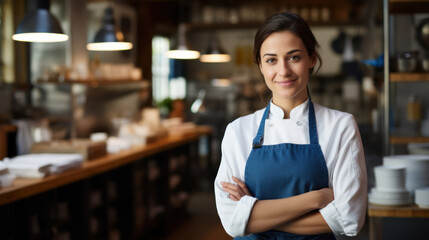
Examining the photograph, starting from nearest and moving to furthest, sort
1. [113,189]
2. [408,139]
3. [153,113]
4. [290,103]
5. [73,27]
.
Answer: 1. [290,103]
2. [408,139]
3. [113,189]
4. [73,27]
5. [153,113]

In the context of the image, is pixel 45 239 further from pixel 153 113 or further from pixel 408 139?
pixel 153 113

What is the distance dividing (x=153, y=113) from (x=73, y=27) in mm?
1446

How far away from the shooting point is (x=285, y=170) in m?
1.91

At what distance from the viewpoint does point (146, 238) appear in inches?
226

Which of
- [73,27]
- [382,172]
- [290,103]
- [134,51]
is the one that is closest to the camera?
[290,103]

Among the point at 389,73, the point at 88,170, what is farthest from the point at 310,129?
the point at 88,170

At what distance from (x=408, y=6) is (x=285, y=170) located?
2150 mm

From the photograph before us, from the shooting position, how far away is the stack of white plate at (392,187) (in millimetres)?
2811

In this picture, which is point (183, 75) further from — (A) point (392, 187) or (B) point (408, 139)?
(A) point (392, 187)

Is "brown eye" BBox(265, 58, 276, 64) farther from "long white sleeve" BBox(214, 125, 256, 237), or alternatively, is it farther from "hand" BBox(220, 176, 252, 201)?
"hand" BBox(220, 176, 252, 201)

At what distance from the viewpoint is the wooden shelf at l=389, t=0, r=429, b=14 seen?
11.0 feet

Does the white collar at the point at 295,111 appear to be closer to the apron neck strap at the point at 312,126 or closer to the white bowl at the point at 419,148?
the apron neck strap at the point at 312,126

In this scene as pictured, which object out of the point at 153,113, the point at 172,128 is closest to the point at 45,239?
the point at 153,113

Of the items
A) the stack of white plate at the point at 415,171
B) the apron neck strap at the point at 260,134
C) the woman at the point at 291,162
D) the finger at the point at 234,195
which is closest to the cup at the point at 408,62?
the stack of white plate at the point at 415,171
